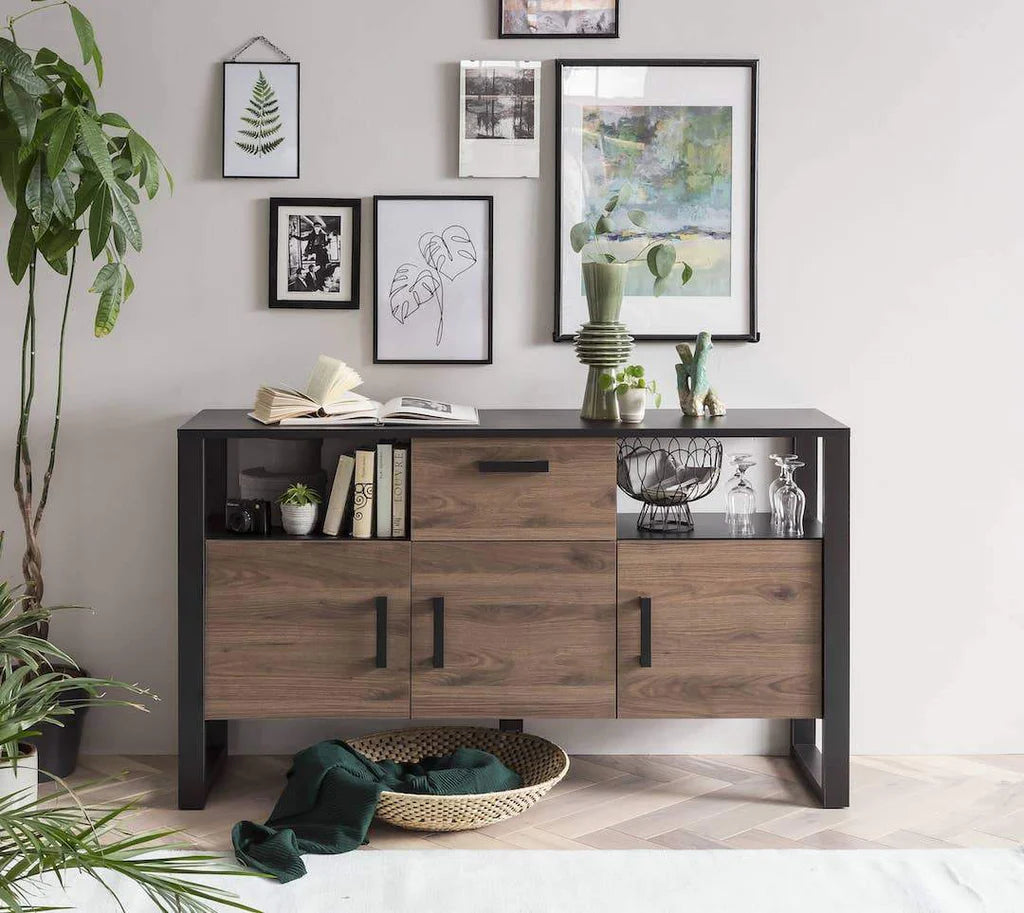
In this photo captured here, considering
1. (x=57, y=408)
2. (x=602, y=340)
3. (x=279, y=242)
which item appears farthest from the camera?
(x=279, y=242)

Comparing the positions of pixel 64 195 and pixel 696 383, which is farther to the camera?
pixel 696 383

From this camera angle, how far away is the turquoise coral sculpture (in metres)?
2.88

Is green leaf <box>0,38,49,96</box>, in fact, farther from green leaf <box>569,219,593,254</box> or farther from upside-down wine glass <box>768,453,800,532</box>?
upside-down wine glass <box>768,453,800,532</box>

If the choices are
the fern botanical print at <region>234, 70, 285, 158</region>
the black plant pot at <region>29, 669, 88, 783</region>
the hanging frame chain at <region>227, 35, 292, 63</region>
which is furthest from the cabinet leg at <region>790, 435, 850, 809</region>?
the black plant pot at <region>29, 669, 88, 783</region>

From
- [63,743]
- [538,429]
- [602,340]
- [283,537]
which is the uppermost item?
[602,340]

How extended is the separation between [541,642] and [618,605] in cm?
20

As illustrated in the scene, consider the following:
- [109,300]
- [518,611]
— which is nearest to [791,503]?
[518,611]

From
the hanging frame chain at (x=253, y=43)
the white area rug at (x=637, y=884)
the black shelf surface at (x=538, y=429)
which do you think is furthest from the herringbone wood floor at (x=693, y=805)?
the hanging frame chain at (x=253, y=43)

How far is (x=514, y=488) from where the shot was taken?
2736mm

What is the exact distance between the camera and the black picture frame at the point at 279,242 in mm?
3055

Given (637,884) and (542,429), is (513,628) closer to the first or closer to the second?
(542,429)

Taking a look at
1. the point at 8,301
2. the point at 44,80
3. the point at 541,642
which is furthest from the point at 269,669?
the point at 44,80

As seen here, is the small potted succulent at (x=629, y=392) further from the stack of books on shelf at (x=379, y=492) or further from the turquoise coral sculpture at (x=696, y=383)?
the stack of books on shelf at (x=379, y=492)

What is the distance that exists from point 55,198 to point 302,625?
3.70ft
